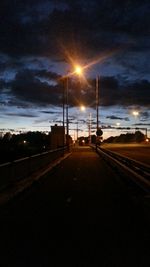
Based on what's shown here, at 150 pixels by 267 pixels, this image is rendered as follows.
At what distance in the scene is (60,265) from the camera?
906 cm

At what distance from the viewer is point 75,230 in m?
12.6

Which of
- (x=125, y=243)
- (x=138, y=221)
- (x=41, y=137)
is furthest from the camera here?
(x=41, y=137)

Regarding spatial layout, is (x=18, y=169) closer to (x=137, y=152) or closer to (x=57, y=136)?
(x=137, y=152)

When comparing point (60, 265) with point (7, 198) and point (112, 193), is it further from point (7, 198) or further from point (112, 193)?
point (112, 193)

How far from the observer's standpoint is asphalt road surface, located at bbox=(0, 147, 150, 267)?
31.5ft

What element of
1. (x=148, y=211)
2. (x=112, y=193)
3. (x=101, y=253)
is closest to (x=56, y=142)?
(x=112, y=193)

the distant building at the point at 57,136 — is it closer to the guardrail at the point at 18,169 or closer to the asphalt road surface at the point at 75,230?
the guardrail at the point at 18,169

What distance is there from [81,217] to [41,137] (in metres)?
139

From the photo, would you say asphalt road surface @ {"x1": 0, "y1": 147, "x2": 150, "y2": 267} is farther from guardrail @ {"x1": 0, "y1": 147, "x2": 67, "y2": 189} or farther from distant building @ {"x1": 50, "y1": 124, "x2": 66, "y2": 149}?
distant building @ {"x1": 50, "y1": 124, "x2": 66, "y2": 149}

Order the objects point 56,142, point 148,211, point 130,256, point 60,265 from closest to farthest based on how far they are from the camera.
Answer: point 60,265 → point 130,256 → point 148,211 → point 56,142

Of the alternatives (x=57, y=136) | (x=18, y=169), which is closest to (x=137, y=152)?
(x=57, y=136)

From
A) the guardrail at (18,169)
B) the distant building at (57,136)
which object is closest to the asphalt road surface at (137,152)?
the distant building at (57,136)

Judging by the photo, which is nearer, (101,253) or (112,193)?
(101,253)

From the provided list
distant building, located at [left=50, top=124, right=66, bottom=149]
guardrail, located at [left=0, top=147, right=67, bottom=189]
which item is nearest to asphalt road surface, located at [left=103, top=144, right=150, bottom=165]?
distant building, located at [left=50, top=124, right=66, bottom=149]
